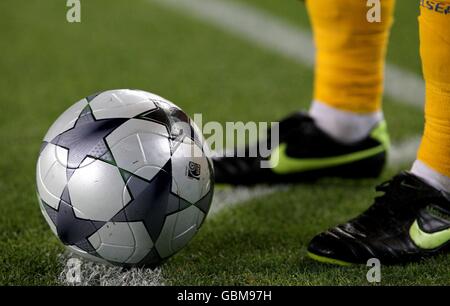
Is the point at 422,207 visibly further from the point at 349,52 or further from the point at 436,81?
the point at 349,52

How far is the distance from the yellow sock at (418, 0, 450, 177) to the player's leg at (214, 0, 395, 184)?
55 cm

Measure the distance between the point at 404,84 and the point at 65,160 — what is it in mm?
2222

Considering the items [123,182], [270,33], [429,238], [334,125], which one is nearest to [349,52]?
[334,125]


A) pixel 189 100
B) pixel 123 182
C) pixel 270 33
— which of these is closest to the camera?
pixel 123 182

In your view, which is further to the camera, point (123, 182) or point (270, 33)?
point (270, 33)

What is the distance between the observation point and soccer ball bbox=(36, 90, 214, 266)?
5.97 feet

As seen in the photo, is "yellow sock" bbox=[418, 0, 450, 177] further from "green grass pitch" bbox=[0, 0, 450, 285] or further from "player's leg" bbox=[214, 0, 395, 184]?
"player's leg" bbox=[214, 0, 395, 184]

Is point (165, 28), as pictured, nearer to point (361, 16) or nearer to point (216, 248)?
point (361, 16)

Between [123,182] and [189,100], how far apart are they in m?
1.67

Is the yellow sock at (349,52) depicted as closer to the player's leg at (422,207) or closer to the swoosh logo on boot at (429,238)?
the player's leg at (422,207)

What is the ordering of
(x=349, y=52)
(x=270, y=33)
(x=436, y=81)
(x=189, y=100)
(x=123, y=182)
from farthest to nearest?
1. (x=270, y=33)
2. (x=189, y=100)
3. (x=349, y=52)
4. (x=436, y=81)
5. (x=123, y=182)

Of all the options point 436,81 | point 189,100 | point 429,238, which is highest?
point 436,81

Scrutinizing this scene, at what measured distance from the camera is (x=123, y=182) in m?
1.81

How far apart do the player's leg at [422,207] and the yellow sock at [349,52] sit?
491mm
